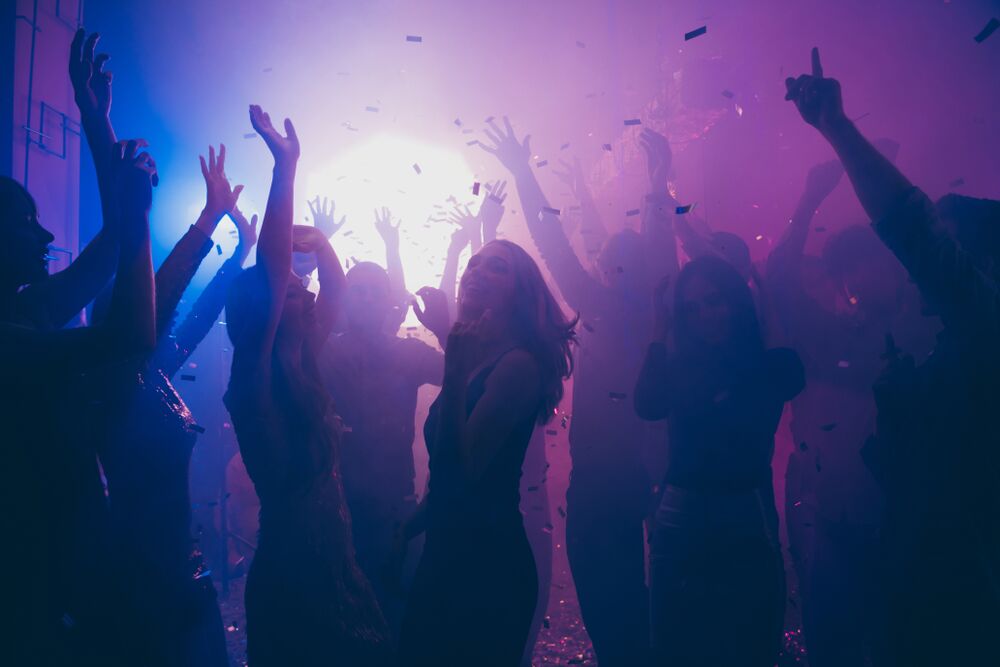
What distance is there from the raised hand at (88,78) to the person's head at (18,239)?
0.59 metres

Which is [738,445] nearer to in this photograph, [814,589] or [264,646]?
[814,589]

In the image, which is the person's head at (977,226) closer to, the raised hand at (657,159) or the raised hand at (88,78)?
the raised hand at (657,159)

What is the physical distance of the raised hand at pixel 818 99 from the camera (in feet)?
6.30

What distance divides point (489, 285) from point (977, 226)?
223cm

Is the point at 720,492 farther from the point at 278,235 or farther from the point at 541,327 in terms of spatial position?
the point at 278,235

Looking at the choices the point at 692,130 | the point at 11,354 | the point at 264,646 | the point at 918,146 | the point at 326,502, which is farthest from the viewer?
the point at 692,130

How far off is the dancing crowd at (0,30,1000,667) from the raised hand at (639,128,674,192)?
194 centimetres

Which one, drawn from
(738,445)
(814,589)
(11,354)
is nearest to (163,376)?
(11,354)

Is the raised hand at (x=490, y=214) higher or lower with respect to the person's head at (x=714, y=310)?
higher

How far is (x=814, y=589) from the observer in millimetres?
3623

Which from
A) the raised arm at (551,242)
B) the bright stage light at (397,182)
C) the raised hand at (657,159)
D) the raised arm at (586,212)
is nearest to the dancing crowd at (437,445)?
the raised arm at (551,242)

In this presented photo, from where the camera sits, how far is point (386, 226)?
16.7ft

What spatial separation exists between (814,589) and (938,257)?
3.11 metres

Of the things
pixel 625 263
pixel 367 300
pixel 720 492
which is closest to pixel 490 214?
pixel 625 263
